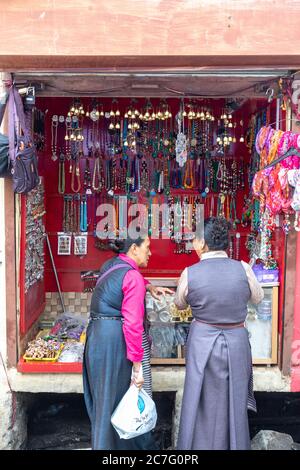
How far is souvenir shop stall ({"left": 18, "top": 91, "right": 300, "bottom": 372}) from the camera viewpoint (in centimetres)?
512

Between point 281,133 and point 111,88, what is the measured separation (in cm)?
143

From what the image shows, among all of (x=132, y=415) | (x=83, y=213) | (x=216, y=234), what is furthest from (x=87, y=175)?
(x=132, y=415)

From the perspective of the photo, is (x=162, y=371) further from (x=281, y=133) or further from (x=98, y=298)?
(x=281, y=133)

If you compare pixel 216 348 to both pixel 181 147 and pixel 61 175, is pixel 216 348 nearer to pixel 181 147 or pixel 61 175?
pixel 181 147

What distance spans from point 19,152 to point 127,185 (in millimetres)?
1908

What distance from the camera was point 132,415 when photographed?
3318 mm

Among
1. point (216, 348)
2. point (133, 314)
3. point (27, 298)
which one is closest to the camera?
point (216, 348)

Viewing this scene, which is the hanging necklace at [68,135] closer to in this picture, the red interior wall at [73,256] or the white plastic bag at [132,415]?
the red interior wall at [73,256]

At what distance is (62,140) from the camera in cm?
553

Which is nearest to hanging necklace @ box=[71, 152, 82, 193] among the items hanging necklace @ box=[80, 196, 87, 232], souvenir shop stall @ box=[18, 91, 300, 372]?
souvenir shop stall @ box=[18, 91, 300, 372]

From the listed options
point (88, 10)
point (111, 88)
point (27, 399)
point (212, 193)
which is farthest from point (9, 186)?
point (212, 193)

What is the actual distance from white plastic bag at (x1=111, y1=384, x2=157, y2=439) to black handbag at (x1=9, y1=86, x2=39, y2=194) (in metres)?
1.75

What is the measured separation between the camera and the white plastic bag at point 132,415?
331 centimetres

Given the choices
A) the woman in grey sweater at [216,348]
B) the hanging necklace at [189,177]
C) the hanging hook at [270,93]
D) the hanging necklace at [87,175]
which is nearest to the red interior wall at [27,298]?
the hanging necklace at [87,175]
